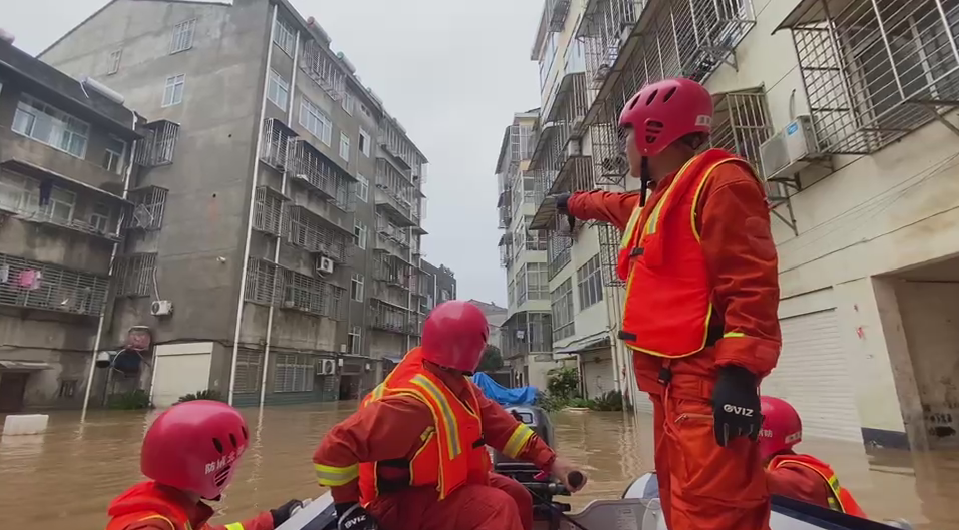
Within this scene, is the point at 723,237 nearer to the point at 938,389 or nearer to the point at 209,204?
the point at 938,389

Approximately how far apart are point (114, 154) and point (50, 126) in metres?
2.63

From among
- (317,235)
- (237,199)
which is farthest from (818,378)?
(317,235)

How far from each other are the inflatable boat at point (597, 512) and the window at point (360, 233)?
2644cm

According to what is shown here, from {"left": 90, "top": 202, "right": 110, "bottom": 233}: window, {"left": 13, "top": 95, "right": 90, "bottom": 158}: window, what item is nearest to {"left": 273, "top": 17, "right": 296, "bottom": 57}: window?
{"left": 13, "top": 95, "right": 90, "bottom": 158}: window

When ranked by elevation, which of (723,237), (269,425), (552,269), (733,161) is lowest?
(269,425)

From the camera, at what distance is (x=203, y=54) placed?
73.6 ft

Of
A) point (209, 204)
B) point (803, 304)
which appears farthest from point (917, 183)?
point (209, 204)

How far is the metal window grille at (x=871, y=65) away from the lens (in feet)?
18.5

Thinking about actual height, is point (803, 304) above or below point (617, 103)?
below

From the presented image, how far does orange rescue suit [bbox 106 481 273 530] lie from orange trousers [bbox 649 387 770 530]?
4.81ft

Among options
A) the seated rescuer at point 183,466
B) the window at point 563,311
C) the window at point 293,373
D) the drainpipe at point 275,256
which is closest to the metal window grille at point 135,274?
the drainpipe at point 275,256

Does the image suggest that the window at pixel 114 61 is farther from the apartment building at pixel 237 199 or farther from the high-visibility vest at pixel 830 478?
the high-visibility vest at pixel 830 478

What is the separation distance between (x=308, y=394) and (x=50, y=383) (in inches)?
354

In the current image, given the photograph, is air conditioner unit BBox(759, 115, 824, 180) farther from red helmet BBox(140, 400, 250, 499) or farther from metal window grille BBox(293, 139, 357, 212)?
metal window grille BBox(293, 139, 357, 212)
